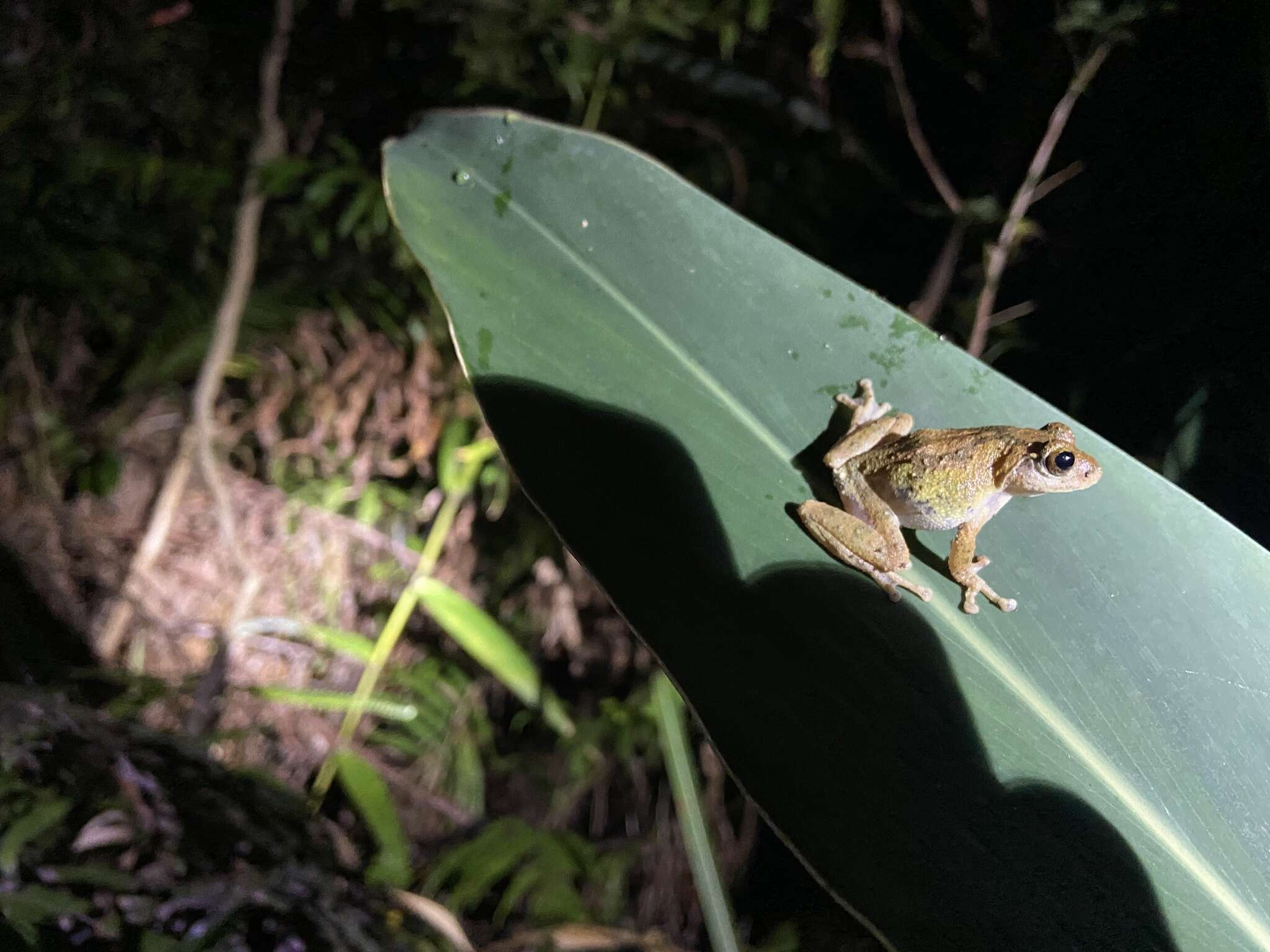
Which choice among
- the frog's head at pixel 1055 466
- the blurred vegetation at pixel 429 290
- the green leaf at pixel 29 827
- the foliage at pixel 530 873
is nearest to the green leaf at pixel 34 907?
the green leaf at pixel 29 827

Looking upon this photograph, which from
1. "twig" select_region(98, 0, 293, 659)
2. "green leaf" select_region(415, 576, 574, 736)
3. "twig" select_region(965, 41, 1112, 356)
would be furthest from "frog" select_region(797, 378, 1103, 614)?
"twig" select_region(98, 0, 293, 659)

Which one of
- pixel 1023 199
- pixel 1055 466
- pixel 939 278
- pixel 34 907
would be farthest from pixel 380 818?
pixel 1023 199

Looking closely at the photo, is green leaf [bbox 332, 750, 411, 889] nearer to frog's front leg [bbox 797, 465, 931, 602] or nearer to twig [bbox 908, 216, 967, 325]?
frog's front leg [bbox 797, 465, 931, 602]

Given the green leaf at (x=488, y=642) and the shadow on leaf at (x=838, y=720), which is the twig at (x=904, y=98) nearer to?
the shadow on leaf at (x=838, y=720)

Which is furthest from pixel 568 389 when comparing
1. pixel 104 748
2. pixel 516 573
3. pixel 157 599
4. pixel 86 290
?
pixel 86 290

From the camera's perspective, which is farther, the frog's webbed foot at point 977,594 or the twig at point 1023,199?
the twig at point 1023,199

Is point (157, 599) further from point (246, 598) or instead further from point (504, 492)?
point (504, 492)
